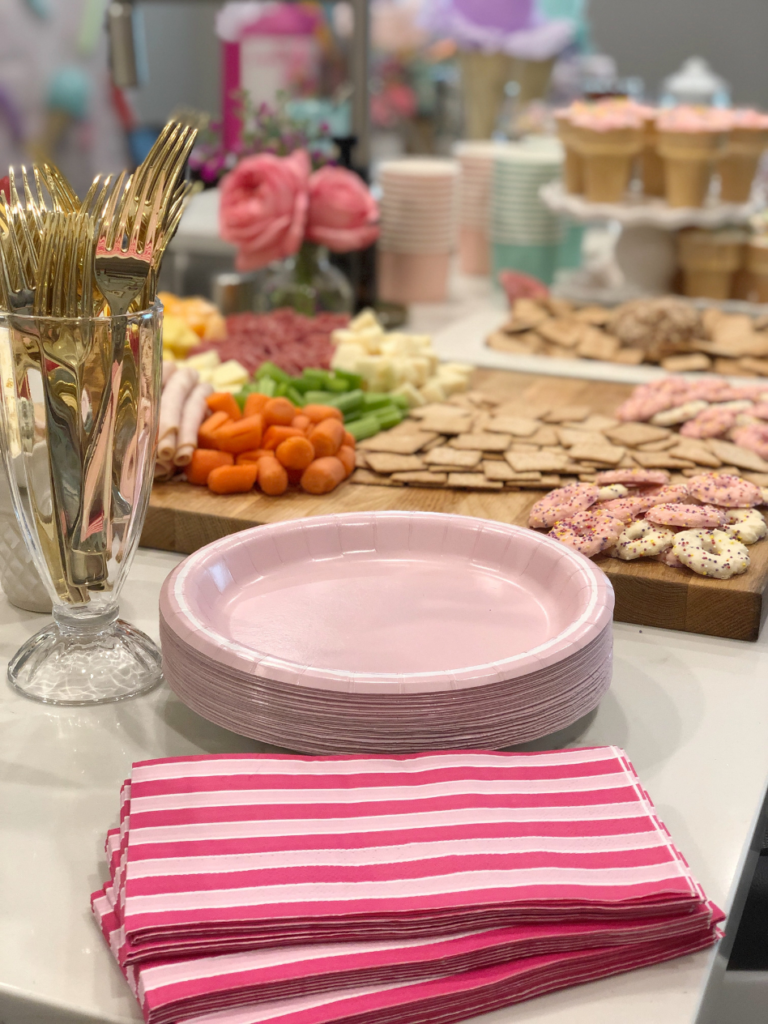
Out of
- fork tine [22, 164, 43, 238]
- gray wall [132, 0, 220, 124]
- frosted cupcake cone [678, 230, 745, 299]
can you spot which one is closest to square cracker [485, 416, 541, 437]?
fork tine [22, 164, 43, 238]

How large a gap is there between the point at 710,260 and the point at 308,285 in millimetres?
807

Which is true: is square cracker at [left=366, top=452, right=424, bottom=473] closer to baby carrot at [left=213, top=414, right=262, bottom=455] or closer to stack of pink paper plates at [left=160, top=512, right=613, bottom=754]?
baby carrot at [left=213, top=414, right=262, bottom=455]

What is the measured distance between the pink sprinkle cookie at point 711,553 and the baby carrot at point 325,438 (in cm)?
40

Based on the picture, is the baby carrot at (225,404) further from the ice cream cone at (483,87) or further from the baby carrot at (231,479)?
the ice cream cone at (483,87)

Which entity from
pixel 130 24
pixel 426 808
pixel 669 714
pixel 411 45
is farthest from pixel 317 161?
pixel 411 45

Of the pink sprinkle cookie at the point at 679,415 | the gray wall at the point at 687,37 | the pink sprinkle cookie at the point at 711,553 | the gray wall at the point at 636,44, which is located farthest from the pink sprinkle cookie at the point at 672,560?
the gray wall at the point at 687,37

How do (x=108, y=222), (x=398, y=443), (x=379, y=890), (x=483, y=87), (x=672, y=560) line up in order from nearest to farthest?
(x=379, y=890) < (x=108, y=222) < (x=672, y=560) < (x=398, y=443) < (x=483, y=87)

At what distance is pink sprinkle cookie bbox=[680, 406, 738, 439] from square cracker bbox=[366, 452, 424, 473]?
1.15 ft

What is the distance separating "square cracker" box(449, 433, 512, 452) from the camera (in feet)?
4.35

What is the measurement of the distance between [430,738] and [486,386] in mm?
1033

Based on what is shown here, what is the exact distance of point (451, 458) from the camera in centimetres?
128

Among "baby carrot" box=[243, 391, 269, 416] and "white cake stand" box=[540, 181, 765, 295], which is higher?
"white cake stand" box=[540, 181, 765, 295]

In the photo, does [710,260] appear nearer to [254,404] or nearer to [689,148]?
[689,148]

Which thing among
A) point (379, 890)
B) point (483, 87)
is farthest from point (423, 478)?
point (483, 87)
